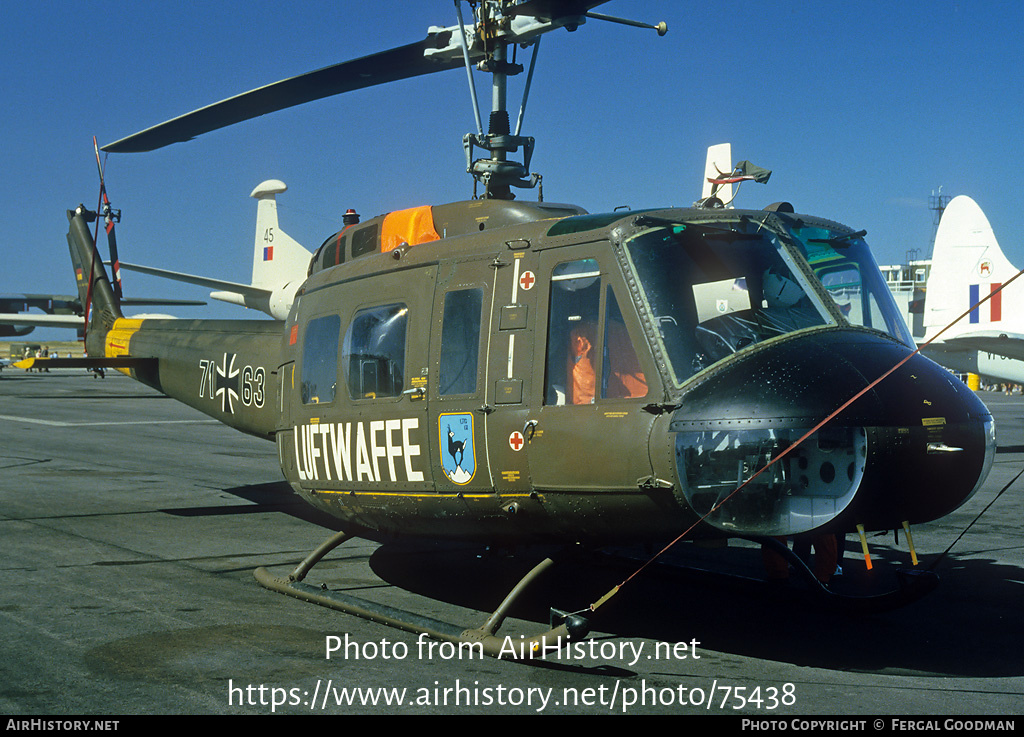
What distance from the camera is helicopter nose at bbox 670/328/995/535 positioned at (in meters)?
4.77

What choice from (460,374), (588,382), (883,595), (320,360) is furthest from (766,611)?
(320,360)

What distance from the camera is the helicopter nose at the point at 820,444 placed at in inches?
188

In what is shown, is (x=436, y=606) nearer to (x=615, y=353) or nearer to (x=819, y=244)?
(x=615, y=353)

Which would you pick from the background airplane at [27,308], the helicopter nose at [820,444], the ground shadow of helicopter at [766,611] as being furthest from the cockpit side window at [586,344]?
the background airplane at [27,308]

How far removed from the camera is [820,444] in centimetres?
477

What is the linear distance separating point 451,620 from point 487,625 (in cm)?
93

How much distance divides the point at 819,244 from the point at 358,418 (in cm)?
349

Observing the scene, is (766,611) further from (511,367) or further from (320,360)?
(320,360)

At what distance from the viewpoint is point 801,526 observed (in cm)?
488

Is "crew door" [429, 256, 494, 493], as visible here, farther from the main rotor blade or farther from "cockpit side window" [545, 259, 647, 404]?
the main rotor blade

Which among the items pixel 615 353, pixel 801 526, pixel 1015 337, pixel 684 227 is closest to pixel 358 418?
pixel 615 353

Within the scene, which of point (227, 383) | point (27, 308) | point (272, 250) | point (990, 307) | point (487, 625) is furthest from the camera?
point (27, 308)

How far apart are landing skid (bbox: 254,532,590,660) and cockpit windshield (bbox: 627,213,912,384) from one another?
159cm

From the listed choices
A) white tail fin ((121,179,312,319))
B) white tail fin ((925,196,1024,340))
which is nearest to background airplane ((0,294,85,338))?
white tail fin ((121,179,312,319))
